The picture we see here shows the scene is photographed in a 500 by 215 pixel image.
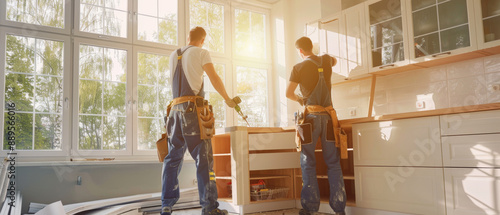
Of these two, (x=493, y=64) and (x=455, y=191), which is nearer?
(x=455, y=191)

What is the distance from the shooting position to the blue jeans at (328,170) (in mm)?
3014

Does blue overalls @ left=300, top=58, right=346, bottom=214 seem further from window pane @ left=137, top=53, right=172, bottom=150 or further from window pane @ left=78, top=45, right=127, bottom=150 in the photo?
window pane @ left=78, top=45, right=127, bottom=150

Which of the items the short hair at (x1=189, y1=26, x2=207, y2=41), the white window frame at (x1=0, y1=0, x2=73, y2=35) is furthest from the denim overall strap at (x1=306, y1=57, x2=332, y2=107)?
the white window frame at (x1=0, y1=0, x2=73, y2=35)

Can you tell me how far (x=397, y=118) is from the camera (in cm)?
285

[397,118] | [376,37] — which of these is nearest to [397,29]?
[376,37]

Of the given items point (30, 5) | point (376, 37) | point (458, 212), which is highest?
point (30, 5)

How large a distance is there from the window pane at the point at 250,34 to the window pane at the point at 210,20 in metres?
0.25

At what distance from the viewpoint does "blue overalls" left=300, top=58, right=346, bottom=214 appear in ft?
9.89

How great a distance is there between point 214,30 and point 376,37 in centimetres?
202

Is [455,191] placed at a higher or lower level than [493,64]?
lower

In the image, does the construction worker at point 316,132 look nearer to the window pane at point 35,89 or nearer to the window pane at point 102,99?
the window pane at point 102,99

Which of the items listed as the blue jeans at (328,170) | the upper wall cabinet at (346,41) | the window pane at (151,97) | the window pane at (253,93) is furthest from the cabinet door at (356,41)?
the window pane at (151,97)

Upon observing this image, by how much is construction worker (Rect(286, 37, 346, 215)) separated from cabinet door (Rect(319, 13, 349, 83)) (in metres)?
1.26

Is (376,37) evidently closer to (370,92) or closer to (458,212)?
(370,92)
